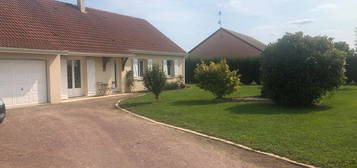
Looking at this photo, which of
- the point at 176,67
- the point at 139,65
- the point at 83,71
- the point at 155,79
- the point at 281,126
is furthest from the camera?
the point at 176,67

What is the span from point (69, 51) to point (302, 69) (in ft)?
34.2

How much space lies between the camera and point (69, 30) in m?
17.9

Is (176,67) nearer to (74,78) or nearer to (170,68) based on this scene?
(170,68)

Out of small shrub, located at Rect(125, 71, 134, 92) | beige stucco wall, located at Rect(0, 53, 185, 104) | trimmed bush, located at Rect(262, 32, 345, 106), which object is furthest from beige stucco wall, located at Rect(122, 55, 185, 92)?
trimmed bush, located at Rect(262, 32, 345, 106)

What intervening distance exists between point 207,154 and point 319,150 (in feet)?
7.11

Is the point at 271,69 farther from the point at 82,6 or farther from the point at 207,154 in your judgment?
the point at 82,6

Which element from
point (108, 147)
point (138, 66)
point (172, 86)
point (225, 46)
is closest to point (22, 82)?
point (108, 147)

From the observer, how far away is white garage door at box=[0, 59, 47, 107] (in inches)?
508

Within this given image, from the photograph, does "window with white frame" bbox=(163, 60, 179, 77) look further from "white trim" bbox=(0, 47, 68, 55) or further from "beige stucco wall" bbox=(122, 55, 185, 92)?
"white trim" bbox=(0, 47, 68, 55)

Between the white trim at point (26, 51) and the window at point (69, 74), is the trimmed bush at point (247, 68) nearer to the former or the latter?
the window at point (69, 74)

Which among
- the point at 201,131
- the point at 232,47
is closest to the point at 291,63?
the point at 201,131

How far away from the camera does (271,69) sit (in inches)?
523

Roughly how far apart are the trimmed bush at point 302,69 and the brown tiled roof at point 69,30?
9.41 meters

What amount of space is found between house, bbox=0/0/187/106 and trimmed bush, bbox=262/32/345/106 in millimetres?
9180
